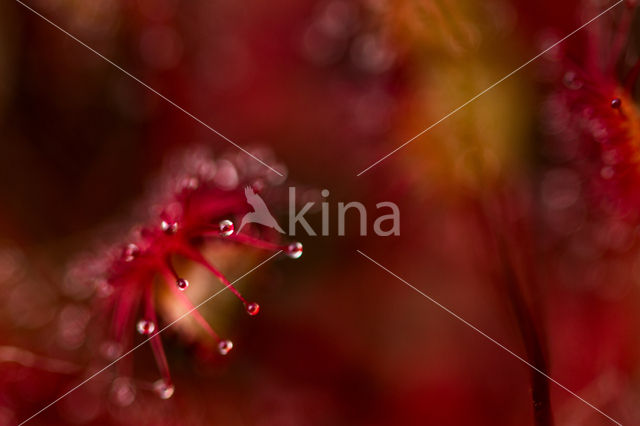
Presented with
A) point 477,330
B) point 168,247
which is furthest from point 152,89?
point 477,330

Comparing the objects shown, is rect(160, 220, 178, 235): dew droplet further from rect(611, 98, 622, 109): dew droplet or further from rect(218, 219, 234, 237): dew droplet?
rect(611, 98, 622, 109): dew droplet

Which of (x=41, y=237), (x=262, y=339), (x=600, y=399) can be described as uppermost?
(x=41, y=237)

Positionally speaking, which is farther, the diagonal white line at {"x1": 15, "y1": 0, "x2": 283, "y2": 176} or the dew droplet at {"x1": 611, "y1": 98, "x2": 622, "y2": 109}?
the diagonal white line at {"x1": 15, "y1": 0, "x2": 283, "y2": 176}

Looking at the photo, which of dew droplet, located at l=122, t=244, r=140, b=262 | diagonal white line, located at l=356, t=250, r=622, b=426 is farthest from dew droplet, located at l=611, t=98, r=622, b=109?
dew droplet, located at l=122, t=244, r=140, b=262

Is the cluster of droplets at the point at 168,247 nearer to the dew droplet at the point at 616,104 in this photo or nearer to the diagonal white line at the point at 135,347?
the diagonal white line at the point at 135,347

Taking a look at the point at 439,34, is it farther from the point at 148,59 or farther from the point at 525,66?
the point at 148,59

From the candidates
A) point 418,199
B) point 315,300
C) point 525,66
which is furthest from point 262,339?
point 525,66

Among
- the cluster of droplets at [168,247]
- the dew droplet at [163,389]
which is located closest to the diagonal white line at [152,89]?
the cluster of droplets at [168,247]
